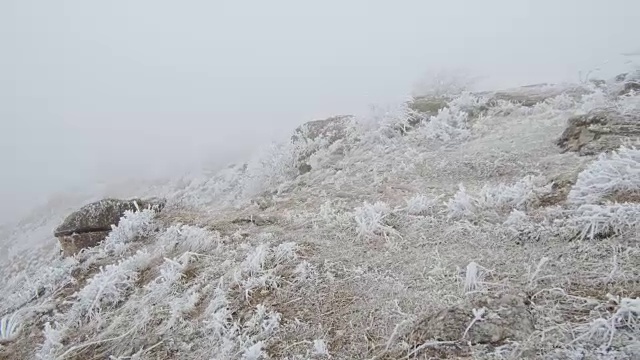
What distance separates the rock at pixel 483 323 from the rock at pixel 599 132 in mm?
3594

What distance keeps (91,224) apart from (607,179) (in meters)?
6.70

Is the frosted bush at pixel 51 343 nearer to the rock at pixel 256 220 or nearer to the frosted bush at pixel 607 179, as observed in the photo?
the rock at pixel 256 220

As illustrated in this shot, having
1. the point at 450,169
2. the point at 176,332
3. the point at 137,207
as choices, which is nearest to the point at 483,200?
the point at 450,169

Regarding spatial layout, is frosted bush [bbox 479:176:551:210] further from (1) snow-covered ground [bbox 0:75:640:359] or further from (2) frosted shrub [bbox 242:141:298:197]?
(2) frosted shrub [bbox 242:141:298:197]

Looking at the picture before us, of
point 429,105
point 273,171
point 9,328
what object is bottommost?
point 273,171

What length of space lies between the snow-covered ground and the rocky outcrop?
2.07 feet

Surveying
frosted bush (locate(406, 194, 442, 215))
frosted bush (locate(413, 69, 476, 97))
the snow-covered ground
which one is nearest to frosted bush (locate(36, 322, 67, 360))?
the snow-covered ground

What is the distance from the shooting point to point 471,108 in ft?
32.4

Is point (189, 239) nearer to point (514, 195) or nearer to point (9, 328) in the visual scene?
point (9, 328)

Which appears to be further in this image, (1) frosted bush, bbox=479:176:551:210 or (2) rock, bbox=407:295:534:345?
(1) frosted bush, bbox=479:176:551:210

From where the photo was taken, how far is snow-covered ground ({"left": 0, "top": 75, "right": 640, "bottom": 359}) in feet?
10.2

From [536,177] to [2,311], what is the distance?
6.66m

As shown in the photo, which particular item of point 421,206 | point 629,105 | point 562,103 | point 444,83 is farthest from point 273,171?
point 444,83

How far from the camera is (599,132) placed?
6.37 meters
